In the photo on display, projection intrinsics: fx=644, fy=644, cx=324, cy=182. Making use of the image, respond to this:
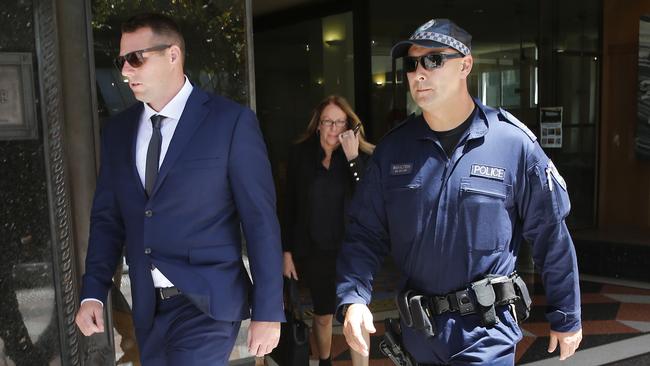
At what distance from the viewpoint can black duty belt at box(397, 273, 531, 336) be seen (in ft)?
7.25

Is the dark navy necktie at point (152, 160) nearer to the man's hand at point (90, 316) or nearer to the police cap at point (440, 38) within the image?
the man's hand at point (90, 316)

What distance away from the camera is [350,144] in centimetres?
382

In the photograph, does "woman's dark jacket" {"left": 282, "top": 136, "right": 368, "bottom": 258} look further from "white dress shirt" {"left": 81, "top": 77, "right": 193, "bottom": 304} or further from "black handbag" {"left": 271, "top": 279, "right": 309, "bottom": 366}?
"white dress shirt" {"left": 81, "top": 77, "right": 193, "bottom": 304}

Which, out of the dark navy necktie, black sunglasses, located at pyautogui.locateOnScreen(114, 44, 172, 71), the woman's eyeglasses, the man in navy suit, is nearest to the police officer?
the man in navy suit

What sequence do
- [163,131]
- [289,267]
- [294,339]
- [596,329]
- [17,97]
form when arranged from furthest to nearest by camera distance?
[596,329], [289,267], [294,339], [17,97], [163,131]

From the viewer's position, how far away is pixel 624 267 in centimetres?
728

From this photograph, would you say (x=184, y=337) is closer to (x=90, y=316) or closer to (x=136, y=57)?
(x=90, y=316)

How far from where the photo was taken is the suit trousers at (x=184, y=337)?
7.59 feet

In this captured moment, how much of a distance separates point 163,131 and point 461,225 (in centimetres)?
116

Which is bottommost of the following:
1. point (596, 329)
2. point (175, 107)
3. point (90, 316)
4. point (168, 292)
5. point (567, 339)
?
point (596, 329)

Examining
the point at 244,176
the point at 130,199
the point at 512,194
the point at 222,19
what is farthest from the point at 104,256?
the point at 222,19

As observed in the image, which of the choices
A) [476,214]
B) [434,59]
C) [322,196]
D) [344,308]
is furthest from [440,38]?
[322,196]

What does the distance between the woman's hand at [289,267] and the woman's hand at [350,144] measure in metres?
0.73

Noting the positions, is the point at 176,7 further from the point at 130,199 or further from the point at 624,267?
the point at 624,267
